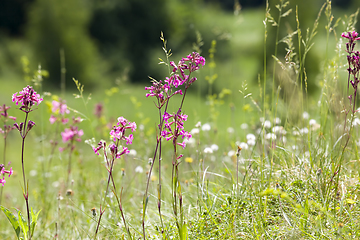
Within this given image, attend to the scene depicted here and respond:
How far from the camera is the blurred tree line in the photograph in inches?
511

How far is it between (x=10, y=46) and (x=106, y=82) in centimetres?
660

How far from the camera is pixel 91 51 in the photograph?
13.3 metres

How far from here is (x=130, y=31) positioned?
17.0 metres

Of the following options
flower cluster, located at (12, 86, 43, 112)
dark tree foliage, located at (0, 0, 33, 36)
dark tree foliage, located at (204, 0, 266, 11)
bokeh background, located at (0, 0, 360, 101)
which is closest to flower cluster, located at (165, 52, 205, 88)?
flower cluster, located at (12, 86, 43, 112)

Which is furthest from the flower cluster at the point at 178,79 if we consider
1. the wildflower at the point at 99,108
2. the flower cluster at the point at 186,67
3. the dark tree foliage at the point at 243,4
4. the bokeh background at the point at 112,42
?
the dark tree foliage at the point at 243,4

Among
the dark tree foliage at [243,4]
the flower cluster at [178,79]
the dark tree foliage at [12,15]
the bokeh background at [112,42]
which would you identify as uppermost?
the dark tree foliage at [243,4]

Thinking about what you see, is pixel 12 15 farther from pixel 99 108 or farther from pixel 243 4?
pixel 243 4

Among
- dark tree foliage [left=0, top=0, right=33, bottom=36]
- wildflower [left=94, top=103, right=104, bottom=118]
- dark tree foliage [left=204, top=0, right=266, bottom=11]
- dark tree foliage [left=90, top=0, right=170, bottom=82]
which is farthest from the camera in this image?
dark tree foliage [left=204, top=0, right=266, bottom=11]

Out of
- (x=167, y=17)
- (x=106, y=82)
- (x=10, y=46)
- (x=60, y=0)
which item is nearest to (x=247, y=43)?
(x=167, y=17)

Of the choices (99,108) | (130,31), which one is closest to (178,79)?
(99,108)

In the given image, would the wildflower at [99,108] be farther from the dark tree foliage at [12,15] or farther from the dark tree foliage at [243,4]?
the dark tree foliage at [243,4]

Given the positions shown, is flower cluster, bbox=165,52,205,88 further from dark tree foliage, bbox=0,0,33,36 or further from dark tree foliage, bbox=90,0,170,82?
dark tree foliage, bbox=0,0,33,36

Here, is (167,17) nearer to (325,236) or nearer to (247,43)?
(247,43)

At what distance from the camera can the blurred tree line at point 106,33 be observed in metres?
13.0
